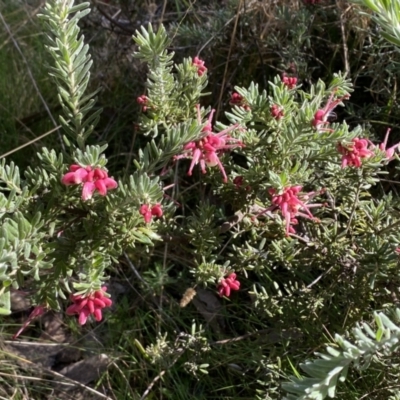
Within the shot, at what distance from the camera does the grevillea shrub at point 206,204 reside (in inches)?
38.6

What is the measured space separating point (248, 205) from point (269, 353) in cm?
44

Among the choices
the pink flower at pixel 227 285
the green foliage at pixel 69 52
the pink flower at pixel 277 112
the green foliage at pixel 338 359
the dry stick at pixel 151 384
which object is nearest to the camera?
the green foliage at pixel 338 359

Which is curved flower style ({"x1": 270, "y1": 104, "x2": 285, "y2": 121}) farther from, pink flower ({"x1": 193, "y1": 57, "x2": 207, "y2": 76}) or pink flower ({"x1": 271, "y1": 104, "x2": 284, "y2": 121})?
pink flower ({"x1": 193, "y1": 57, "x2": 207, "y2": 76})

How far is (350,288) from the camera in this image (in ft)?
4.28

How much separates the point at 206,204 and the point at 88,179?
1.37ft

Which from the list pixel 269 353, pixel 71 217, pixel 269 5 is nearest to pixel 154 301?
pixel 269 353

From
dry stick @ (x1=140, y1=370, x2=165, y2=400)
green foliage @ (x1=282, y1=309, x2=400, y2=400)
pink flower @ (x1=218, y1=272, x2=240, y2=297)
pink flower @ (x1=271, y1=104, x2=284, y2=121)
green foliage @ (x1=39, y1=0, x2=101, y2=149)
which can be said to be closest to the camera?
green foliage @ (x1=282, y1=309, x2=400, y2=400)

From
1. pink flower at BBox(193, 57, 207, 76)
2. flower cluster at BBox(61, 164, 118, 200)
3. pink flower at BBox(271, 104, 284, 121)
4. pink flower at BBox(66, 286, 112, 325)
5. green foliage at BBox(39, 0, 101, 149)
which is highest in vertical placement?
green foliage at BBox(39, 0, 101, 149)

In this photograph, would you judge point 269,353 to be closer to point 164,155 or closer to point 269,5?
point 164,155

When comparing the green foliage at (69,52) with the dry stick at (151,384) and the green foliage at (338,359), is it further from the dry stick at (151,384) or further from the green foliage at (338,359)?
the dry stick at (151,384)

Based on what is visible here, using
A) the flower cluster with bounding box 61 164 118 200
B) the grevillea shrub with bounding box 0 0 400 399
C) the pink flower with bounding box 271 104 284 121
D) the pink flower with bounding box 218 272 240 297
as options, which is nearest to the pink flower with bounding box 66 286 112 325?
the grevillea shrub with bounding box 0 0 400 399

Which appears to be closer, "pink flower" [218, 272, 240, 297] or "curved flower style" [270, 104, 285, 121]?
"curved flower style" [270, 104, 285, 121]

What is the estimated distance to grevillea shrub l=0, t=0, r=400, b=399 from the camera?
98 centimetres

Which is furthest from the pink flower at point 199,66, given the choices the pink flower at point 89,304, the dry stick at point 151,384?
the dry stick at point 151,384
